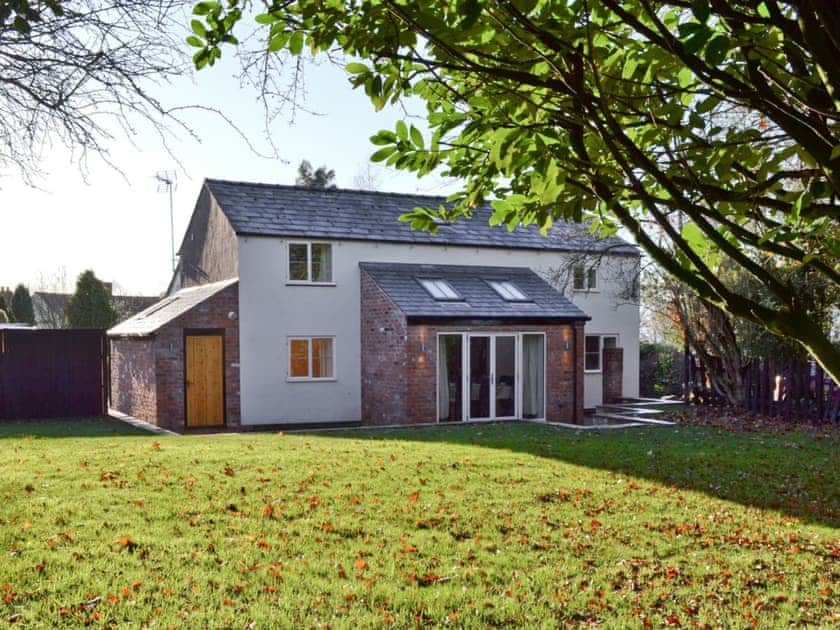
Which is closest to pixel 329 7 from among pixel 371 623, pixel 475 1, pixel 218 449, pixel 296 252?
pixel 475 1

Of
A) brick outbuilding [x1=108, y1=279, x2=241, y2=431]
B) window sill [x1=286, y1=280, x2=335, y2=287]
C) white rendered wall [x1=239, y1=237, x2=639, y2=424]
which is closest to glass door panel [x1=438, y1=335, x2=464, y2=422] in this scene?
white rendered wall [x1=239, y1=237, x2=639, y2=424]

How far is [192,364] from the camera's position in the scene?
793 inches

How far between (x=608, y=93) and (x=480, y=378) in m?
17.3

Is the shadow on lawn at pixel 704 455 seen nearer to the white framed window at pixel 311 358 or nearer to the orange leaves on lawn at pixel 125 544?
the white framed window at pixel 311 358

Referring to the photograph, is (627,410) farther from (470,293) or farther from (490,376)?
(470,293)

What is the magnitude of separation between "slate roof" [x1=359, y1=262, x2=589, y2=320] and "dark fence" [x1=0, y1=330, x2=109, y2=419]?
7.67 metres

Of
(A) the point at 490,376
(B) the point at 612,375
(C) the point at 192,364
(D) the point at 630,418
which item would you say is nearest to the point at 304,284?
(C) the point at 192,364

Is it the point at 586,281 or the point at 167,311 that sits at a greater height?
the point at 586,281

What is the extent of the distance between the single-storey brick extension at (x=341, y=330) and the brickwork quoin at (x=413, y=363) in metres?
0.04

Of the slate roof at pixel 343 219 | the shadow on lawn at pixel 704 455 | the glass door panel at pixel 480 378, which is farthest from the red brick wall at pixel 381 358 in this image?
the shadow on lawn at pixel 704 455

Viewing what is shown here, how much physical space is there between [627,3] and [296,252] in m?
18.3

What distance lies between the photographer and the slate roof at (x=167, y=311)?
795 inches

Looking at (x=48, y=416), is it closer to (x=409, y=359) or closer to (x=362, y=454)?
(x=409, y=359)

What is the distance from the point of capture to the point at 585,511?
852cm
